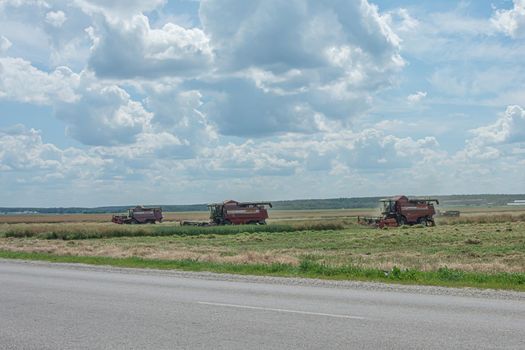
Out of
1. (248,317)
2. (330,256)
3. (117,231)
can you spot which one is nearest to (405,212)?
(117,231)

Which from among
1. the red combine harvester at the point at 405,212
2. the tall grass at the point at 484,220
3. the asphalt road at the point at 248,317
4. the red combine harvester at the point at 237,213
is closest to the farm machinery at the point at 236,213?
the red combine harvester at the point at 237,213

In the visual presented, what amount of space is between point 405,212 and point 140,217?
3466cm

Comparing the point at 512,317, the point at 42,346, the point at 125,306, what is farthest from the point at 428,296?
the point at 42,346

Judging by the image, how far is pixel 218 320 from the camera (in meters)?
10.2

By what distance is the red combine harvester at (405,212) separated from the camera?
2596 inches

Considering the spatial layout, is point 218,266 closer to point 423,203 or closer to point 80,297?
point 80,297

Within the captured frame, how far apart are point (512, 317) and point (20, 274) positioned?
1401 cm

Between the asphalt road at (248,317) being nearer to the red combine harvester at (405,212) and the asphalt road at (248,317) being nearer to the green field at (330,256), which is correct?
the green field at (330,256)

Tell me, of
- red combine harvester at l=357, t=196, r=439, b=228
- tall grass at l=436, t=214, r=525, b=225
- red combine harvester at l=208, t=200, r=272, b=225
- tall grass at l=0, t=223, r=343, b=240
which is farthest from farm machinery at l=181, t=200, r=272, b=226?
tall grass at l=436, t=214, r=525, b=225

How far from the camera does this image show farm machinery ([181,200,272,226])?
7069 centimetres

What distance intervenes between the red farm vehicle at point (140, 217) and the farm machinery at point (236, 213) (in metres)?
13.0

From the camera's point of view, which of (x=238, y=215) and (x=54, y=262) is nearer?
(x=54, y=262)

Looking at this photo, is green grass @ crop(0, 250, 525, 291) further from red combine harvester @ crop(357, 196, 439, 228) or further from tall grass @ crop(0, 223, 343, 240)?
red combine harvester @ crop(357, 196, 439, 228)

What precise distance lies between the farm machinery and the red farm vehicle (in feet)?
42.5
